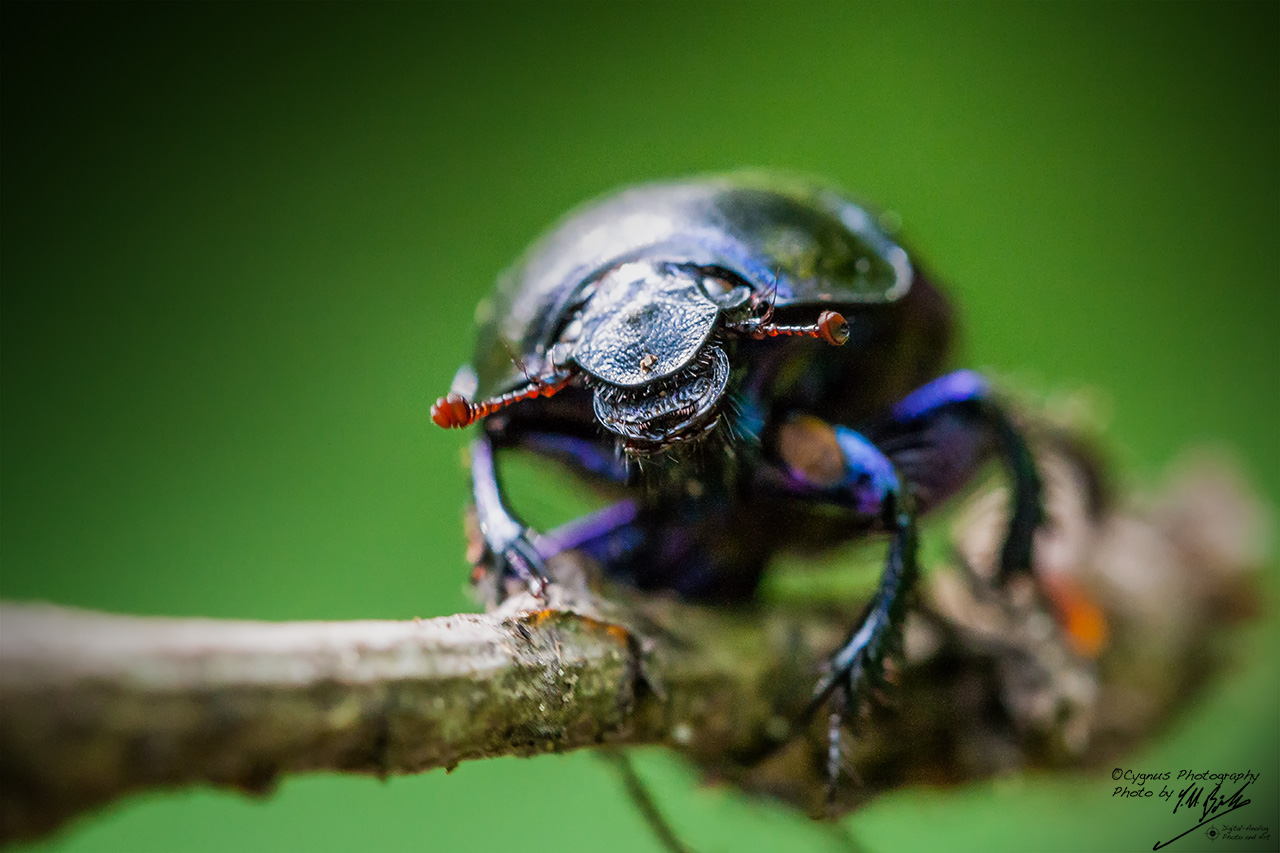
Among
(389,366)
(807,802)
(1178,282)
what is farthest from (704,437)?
(1178,282)

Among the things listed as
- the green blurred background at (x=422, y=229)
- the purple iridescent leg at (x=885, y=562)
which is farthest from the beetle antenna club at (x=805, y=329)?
the green blurred background at (x=422, y=229)

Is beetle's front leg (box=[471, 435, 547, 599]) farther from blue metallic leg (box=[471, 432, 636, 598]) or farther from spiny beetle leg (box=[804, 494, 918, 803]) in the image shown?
spiny beetle leg (box=[804, 494, 918, 803])

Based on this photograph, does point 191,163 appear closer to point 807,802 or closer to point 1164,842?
point 807,802

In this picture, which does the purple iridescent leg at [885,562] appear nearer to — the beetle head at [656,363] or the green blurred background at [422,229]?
the beetle head at [656,363]

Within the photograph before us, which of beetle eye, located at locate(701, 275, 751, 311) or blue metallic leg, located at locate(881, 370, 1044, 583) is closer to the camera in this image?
beetle eye, located at locate(701, 275, 751, 311)

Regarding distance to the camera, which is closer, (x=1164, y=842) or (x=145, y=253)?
(x=1164, y=842)
